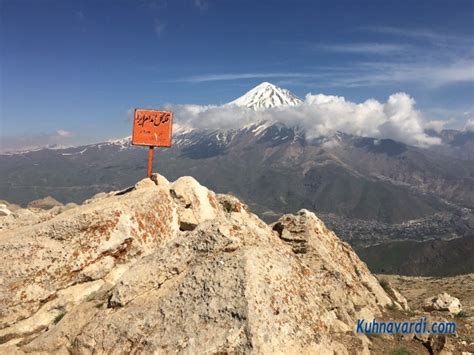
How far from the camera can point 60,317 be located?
17.8m

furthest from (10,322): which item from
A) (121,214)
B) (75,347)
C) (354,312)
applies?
(354,312)

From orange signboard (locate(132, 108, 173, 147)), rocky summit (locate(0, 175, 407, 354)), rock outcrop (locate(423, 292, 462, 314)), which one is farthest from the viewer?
rock outcrop (locate(423, 292, 462, 314))

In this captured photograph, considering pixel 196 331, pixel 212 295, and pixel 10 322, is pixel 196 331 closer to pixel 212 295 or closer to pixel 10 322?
pixel 212 295

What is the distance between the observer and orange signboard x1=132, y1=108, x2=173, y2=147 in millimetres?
28547

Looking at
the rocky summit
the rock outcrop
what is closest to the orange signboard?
the rocky summit

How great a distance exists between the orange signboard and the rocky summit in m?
5.43

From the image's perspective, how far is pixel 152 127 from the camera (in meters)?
28.9

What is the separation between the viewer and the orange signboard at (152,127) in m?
28.5

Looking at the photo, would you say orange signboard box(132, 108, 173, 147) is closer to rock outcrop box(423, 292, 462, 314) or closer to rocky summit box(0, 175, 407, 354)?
rocky summit box(0, 175, 407, 354)

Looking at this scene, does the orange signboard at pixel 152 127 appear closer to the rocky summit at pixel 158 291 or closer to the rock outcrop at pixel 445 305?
the rocky summit at pixel 158 291

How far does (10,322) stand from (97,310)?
4758 millimetres

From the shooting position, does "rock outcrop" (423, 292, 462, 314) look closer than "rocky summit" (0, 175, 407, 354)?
No

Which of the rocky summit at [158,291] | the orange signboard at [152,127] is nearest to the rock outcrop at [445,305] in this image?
the rocky summit at [158,291]

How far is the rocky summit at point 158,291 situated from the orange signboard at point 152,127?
543 centimetres
